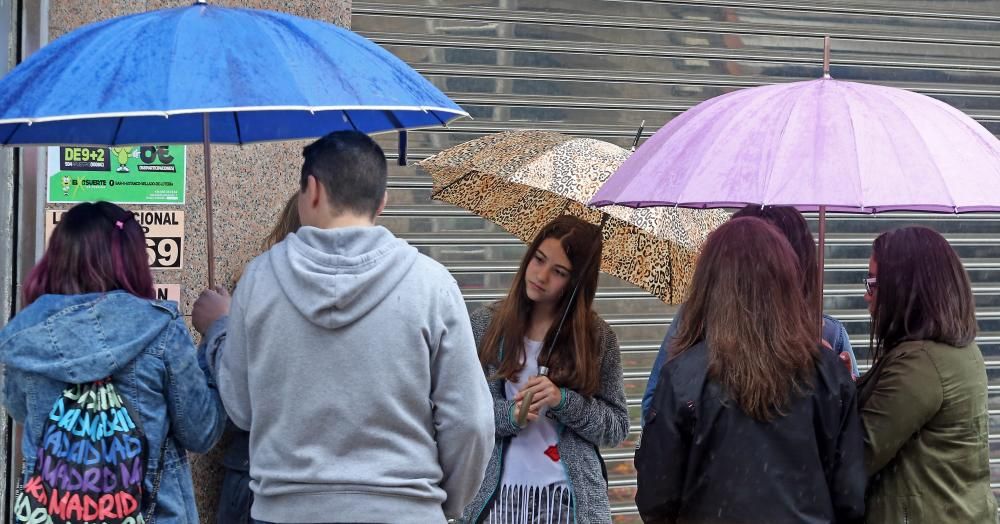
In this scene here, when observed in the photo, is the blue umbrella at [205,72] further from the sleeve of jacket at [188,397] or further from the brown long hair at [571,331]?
the brown long hair at [571,331]

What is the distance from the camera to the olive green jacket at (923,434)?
351 cm

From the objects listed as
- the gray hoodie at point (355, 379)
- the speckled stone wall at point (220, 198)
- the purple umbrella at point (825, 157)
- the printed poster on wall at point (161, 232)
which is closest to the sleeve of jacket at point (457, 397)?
the gray hoodie at point (355, 379)

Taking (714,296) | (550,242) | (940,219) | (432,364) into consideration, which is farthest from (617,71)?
(432,364)

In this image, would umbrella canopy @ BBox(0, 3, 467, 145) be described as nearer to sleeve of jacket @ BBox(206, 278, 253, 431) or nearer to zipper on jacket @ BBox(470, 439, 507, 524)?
sleeve of jacket @ BBox(206, 278, 253, 431)

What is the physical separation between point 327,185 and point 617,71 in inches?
161

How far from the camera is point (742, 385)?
3229 mm

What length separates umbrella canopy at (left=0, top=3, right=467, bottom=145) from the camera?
9.32 feet

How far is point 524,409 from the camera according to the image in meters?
4.11

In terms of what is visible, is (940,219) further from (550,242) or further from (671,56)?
(550,242)

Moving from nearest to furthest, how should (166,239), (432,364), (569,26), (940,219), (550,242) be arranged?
1. (432,364)
2. (550,242)
3. (166,239)
4. (569,26)
5. (940,219)

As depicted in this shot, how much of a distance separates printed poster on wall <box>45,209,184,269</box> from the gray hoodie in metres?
1.84

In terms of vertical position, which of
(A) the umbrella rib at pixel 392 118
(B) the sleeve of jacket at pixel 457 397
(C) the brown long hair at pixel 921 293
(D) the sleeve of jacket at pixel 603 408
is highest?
(A) the umbrella rib at pixel 392 118

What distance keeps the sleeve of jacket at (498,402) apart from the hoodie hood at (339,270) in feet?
3.80

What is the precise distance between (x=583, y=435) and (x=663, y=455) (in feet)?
3.22
